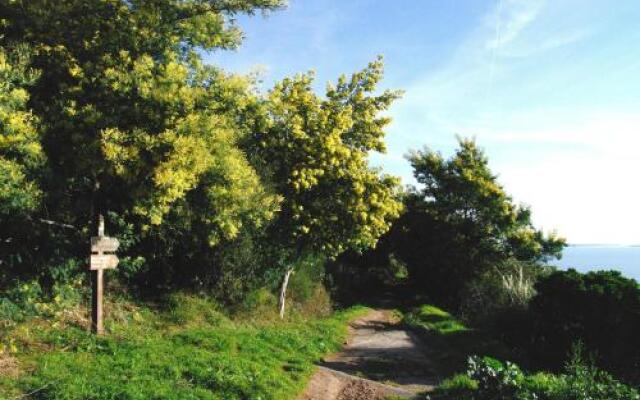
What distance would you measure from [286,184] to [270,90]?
11.5 feet

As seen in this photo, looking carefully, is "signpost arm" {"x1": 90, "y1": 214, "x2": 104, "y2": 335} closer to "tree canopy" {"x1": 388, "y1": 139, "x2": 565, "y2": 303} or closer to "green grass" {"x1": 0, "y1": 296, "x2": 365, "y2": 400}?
"green grass" {"x1": 0, "y1": 296, "x2": 365, "y2": 400}

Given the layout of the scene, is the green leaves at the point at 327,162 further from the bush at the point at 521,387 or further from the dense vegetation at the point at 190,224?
the bush at the point at 521,387

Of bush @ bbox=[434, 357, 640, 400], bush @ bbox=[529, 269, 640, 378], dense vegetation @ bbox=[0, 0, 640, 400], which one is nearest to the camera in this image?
bush @ bbox=[434, 357, 640, 400]

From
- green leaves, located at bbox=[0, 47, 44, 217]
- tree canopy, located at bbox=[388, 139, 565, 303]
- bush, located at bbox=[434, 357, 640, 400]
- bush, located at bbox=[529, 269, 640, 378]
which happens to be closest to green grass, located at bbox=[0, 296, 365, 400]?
green leaves, located at bbox=[0, 47, 44, 217]

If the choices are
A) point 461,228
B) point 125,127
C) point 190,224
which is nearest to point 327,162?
point 190,224

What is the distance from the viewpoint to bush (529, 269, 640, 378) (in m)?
12.6

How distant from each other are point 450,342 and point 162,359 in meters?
10.6

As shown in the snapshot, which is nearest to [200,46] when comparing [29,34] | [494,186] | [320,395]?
[29,34]

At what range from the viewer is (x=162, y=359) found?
9508mm

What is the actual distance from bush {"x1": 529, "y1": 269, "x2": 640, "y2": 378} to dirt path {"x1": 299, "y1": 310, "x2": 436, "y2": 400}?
3474 millimetres

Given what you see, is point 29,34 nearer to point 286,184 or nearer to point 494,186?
point 286,184

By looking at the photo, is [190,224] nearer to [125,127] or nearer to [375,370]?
[125,127]

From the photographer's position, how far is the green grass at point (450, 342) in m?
13.7

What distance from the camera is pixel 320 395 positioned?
9.96m
